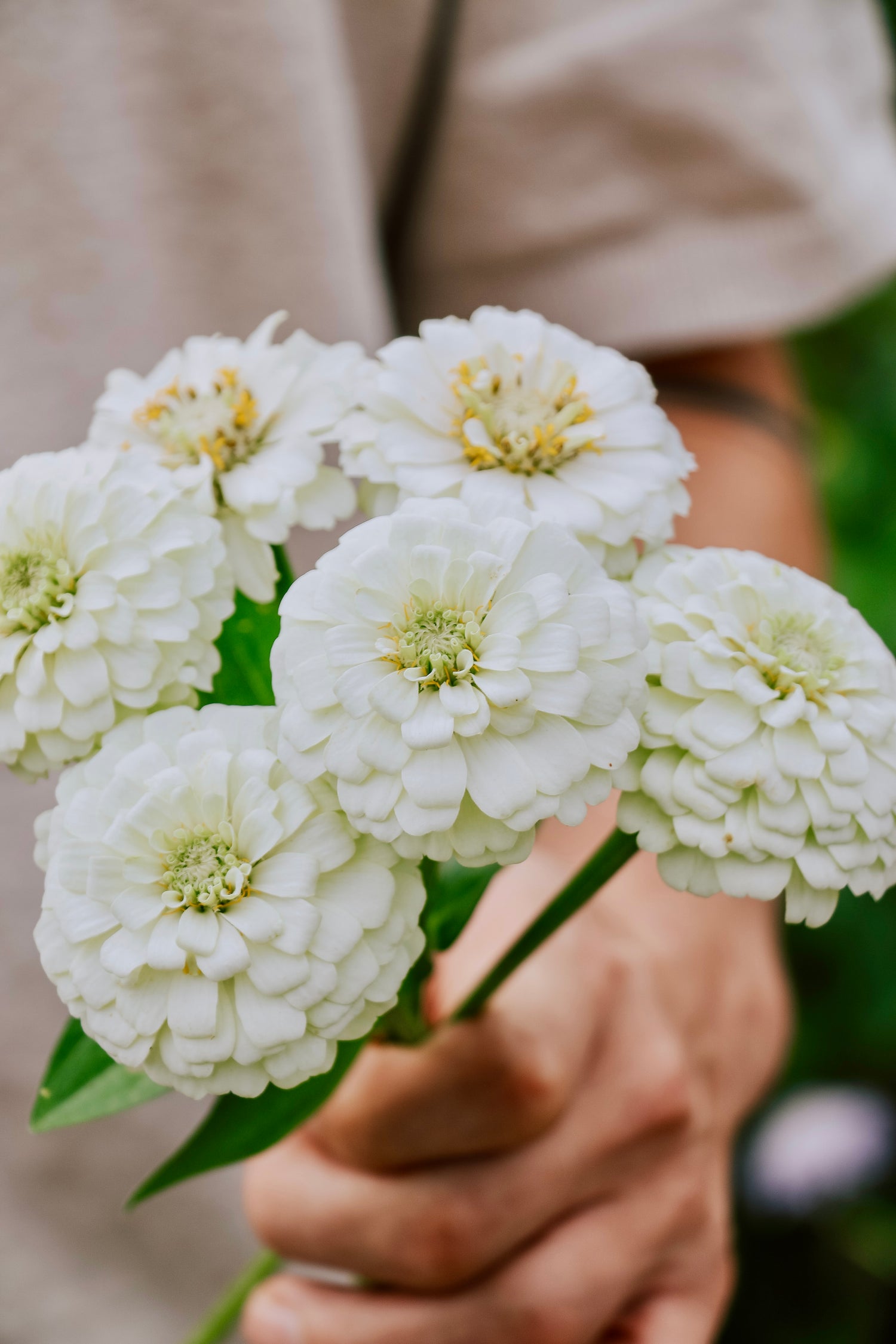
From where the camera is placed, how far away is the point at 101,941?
212 millimetres

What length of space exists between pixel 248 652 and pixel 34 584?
6cm

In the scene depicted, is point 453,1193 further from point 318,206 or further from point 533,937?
point 318,206

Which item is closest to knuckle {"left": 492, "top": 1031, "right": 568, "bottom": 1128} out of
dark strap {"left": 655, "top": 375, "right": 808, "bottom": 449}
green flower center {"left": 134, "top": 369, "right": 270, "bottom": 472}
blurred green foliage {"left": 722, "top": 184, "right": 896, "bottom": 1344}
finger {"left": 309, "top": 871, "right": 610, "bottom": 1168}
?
finger {"left": 309, "top": 871, "right": 610, "bottom": 1168}

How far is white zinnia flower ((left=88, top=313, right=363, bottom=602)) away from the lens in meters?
0.25

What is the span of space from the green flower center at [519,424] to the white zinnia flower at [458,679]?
0.13 feet

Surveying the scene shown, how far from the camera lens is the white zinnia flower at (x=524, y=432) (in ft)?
0.77

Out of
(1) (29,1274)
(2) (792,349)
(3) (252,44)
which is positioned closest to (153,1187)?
(1) (29,1274)

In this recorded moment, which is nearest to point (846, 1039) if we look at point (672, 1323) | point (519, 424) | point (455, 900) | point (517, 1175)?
point (672, 1323)

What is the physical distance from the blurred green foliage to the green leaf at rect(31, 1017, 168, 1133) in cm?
77

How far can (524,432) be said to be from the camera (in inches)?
9.8

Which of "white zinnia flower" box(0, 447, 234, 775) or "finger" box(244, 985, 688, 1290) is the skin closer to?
"finger" box(244, 985, 688, 1290)

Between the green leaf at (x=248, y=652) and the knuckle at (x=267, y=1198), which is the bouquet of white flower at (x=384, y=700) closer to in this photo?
the green leaf at (x=248, y=652)

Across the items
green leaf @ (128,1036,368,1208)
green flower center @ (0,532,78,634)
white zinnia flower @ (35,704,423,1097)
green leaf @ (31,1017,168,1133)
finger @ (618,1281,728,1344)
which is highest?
green flower center @ (0,532,78,634)

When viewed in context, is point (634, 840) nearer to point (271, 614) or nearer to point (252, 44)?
point (271, 614)
